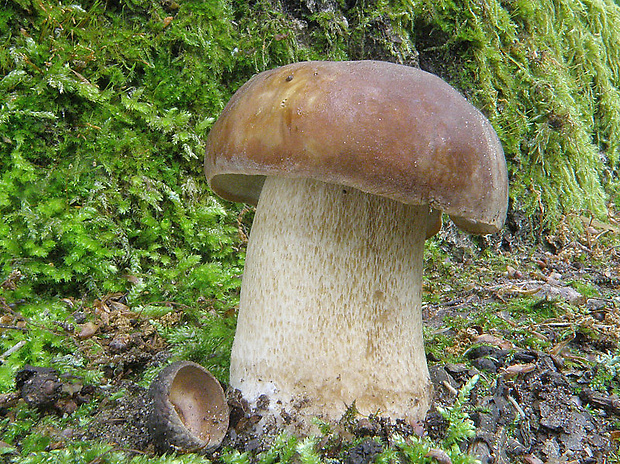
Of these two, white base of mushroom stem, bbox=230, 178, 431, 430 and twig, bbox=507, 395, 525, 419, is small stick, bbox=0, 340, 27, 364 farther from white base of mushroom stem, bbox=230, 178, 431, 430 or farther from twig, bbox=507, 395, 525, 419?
twig, bbox=507, 395, 525, 419

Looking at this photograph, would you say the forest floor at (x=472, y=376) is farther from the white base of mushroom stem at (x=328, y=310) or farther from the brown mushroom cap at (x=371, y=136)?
the brown mushroom cap at (x=371, y=136)

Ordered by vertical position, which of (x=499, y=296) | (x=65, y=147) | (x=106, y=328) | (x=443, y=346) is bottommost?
(x=106, y=328)

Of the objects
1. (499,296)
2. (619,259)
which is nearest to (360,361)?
(499,296)

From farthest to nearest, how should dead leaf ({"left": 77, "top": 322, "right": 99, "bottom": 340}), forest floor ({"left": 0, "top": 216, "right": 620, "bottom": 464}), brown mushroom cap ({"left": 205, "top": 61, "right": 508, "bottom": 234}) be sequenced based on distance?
dead leaf ({"left": 77, "top": 322, "right": 99, "bottom": 340}), forest floor ({"left": 0, "top": 216, "right": 620, "bottom": 464}), brown mushroom cap ({"left": 205, "top": 61, "right": 508, "bottom": 234})

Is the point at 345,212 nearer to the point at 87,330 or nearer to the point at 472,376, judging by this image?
the point at 472,376

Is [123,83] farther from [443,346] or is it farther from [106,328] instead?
[443,346]

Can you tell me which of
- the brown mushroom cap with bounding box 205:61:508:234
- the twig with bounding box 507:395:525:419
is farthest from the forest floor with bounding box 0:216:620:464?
the brown mushroom cap with bounding box 205:61:508:234

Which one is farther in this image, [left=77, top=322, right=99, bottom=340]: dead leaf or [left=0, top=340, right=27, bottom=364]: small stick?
[left=77, top=322, right=99, bottom=340]: dead leaf

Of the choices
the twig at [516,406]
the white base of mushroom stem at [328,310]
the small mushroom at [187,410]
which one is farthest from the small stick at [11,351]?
the twig at [516,406]
